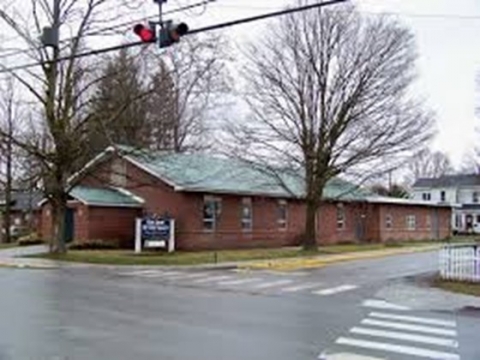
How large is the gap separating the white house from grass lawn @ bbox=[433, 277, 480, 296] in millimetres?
75730

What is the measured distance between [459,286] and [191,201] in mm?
20957

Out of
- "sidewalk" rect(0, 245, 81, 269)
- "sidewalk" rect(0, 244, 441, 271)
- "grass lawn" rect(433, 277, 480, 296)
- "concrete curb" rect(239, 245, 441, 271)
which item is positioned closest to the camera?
"grass lawn" rect(433, 277, 480, 296)

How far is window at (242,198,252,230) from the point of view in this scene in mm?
47031

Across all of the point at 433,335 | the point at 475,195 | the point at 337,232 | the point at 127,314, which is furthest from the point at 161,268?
the point at 475,195

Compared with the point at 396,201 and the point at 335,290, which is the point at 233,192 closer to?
the point at 396,201

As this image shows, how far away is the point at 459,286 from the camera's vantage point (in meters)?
24.1

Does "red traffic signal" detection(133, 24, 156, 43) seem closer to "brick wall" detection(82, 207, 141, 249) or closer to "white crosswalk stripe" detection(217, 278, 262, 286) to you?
"white crosswalk stripe" detection(217, 278, 262, 286)

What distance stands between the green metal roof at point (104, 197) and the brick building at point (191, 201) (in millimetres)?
52

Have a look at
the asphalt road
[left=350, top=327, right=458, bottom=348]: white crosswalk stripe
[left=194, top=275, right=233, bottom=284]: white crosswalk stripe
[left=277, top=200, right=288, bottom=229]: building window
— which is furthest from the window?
[left=350, top=327, right=458, bottom=348]: white crosswalk stripe

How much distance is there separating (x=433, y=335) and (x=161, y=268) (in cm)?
1750

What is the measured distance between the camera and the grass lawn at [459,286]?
22766 mm

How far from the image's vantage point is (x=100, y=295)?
19922 millimetres

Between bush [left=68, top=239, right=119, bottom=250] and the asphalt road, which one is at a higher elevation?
bush [left=68, top=239, right=119, bottom=250]

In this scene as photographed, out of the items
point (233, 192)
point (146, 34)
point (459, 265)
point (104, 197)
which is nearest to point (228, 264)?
point (459, 265)
